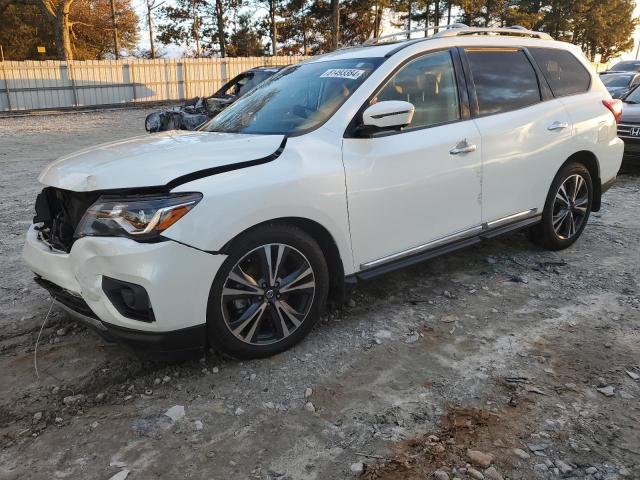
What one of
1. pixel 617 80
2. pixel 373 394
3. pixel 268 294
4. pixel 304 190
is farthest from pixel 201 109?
pixel 617 80

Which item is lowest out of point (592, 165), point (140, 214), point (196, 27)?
point (592, 165)

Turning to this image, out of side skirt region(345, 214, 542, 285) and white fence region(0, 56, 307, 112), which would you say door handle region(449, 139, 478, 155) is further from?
white fence region(0, 56, 307, 112)

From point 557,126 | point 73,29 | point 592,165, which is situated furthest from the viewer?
point 73,29

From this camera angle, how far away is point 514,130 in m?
4.29

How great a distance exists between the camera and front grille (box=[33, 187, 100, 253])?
303cm

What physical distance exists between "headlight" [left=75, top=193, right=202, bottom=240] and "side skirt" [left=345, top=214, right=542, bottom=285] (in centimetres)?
122

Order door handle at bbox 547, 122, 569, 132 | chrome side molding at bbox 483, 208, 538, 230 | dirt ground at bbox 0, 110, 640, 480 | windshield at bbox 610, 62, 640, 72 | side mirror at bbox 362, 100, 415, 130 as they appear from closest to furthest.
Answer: dirt ground at bbox 0, 110, 640, 480 → side mirror at bbox 362, 100, 415, 130 → chrome side molding at bbox 483, 208, 538, 230 → door handle at bbox 547, 122, 569, 132 → windshield at bbox 610, 62, 640, 72

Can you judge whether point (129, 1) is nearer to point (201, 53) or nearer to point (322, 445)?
point (201, 53)

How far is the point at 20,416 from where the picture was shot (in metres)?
2.83

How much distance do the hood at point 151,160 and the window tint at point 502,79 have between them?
180 cm

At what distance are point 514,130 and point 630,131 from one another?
5714mm

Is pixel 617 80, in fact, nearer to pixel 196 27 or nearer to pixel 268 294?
pixel 268 294

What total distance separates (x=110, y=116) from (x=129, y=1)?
89.4 ft

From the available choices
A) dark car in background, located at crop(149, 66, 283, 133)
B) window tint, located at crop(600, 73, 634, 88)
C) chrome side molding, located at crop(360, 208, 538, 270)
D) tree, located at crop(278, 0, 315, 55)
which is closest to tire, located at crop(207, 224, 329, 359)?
chrome side molding, located at crop(360, 208, 538, 270)
